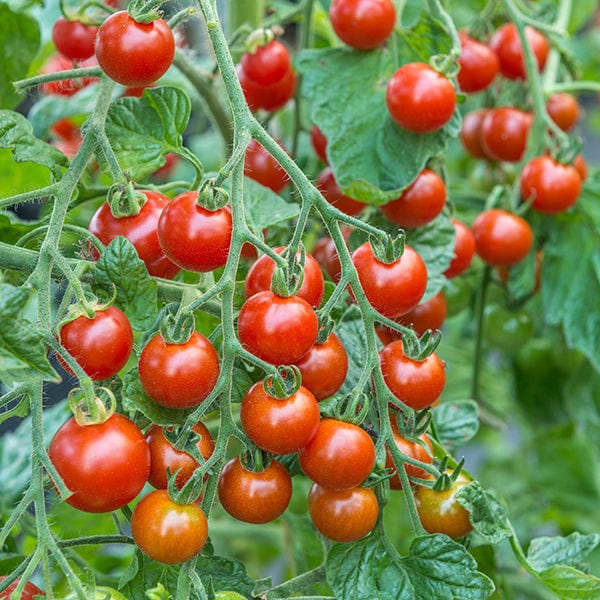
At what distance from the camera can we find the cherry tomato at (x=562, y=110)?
1177mm

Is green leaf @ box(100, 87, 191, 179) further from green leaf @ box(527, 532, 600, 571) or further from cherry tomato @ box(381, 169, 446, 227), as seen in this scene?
green leaf @ box(527, 532, 600, 571)

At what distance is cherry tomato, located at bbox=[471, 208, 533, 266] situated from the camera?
1.06 meters

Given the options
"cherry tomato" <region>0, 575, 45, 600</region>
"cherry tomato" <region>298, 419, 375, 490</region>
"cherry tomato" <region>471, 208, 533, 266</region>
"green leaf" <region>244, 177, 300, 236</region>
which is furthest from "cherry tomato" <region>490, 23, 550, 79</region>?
"cherry tomato" <region>0, 575, 45, 600</region>

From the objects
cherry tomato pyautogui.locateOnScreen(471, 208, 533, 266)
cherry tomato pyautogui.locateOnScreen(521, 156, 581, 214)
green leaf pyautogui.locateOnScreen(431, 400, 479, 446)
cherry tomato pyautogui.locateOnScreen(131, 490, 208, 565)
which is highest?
cherry tomato pyautogui.locateOnScreen(131, 490, 208, 565)

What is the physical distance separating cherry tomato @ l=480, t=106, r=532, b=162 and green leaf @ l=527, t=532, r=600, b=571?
0.51 meters

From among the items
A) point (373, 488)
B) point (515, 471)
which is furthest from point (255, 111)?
point (515, 471)

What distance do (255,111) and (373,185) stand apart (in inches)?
9.3

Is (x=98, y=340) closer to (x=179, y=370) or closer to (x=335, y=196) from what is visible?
(x=179, y=370)

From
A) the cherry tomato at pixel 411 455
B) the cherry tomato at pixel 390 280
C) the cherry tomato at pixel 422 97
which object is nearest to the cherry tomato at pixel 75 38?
the cherry tomato at pixel 422 97

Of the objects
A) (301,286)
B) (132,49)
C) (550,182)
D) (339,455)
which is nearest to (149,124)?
(132,49)

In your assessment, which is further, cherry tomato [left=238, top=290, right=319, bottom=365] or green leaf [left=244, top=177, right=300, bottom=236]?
green leaf [left=244, top=177, right=300, bottom=236]

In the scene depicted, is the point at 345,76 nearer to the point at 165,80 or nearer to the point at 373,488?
the point at 165,80

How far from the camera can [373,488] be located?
28.0 inches

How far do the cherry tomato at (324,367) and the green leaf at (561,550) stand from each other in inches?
9.2
